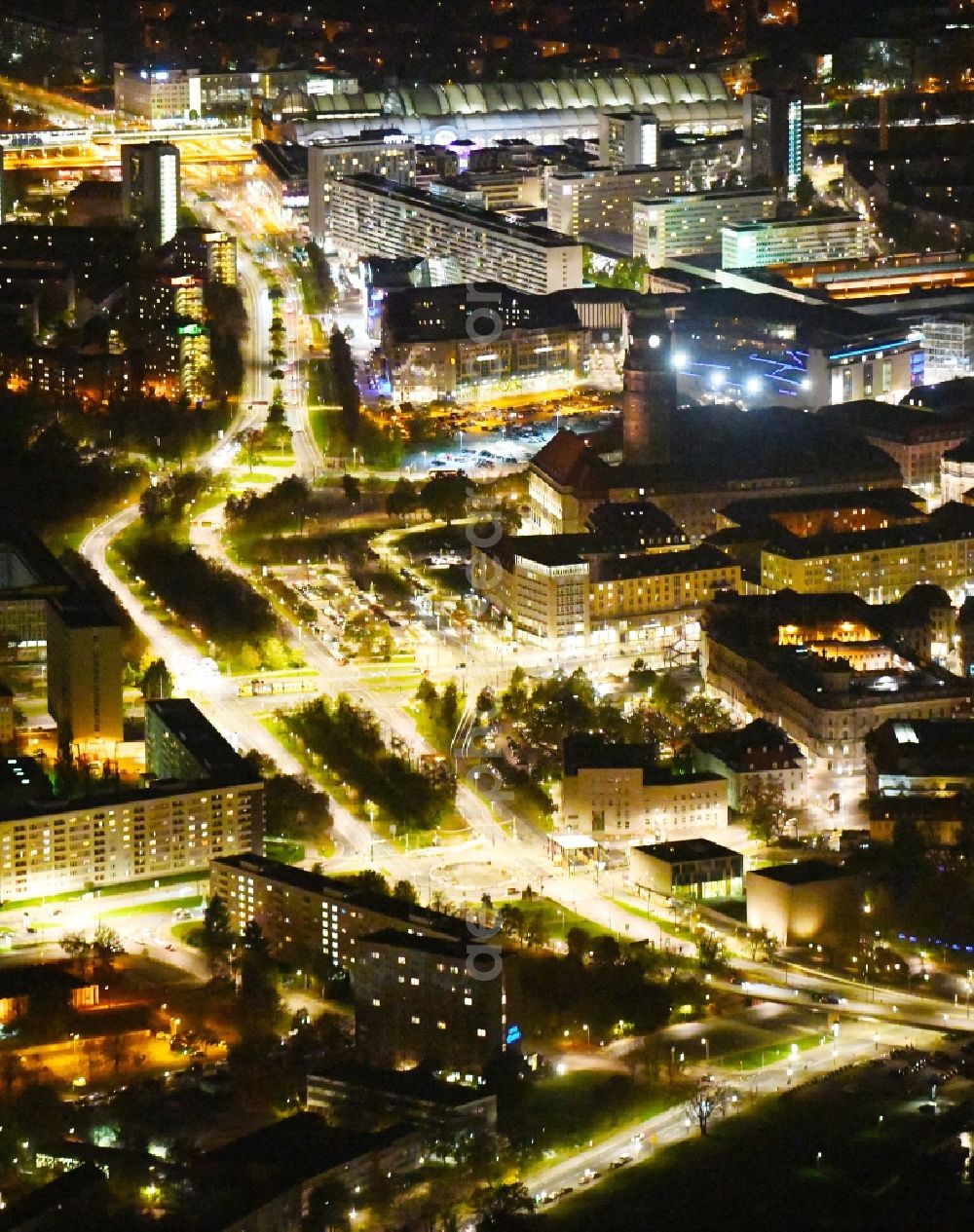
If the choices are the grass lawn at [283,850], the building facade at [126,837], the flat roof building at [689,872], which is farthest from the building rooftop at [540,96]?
the flat roof building at [689,872]

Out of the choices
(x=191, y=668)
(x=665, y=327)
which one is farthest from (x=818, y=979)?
(x=665, y=327)

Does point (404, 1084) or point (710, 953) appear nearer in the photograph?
point (404, 1084)

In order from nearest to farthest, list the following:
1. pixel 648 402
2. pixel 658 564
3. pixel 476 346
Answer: pixel 658 564 < pixel 648 402 < pixel 476 346

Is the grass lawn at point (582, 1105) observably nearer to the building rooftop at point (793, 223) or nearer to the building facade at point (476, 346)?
the building facade at point (476, 346)

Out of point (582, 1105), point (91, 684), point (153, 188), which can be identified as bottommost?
point (582, 1105)

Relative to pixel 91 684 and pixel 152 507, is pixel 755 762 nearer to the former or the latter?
pixel 91 684

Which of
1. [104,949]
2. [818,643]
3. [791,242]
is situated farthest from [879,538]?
[791,242]

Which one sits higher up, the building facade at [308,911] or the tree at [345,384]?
the tree at [345,384]
